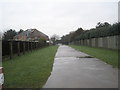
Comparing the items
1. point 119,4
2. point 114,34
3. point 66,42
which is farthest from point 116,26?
point 66,42

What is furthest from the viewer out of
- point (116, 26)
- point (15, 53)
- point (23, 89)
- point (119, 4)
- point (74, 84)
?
point (116, 26)

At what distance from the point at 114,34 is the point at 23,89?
27633mm

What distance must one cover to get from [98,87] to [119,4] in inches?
860

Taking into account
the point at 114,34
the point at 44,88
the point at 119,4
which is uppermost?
the point at 119,4

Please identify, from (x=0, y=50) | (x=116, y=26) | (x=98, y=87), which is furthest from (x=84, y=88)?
(x=116, y=26)

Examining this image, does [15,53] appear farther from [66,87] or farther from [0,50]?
[66,87]

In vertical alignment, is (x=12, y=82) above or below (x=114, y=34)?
below

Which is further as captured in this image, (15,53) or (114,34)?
(114,34)

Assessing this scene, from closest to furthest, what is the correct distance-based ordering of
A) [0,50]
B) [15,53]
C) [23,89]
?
[23,89], [0,50], [15,53]

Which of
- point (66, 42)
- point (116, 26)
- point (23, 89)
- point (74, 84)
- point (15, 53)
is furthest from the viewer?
point (66, 42)

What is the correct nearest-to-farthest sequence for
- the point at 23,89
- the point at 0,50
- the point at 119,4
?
the point at 23,89 < the point at 0,50 < the point at 119,4

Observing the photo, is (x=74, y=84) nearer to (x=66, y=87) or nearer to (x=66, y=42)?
(x=66, y=87)

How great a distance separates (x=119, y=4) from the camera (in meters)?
26.8

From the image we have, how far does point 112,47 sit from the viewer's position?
3259cm
